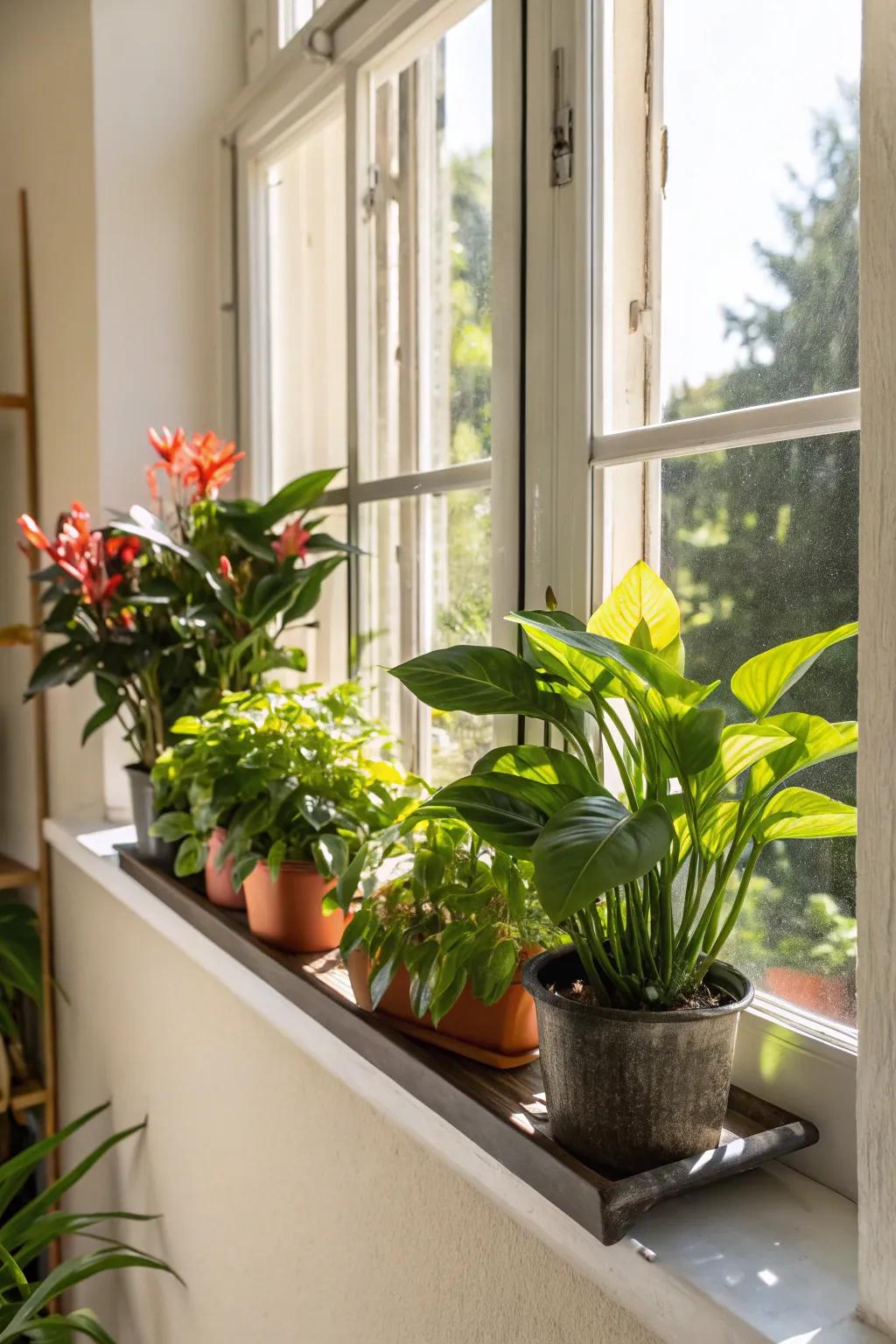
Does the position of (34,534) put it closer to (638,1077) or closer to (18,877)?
(18,877)

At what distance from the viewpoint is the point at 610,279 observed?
0.99m

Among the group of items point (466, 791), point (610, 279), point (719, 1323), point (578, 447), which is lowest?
point (719, 1323)

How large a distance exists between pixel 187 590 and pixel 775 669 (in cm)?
96

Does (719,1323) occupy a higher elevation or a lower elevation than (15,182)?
lower

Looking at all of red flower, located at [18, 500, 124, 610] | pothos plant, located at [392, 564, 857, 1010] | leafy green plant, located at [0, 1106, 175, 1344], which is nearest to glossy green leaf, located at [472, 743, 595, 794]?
pothos plant, located at [392, 564, 857, 1010]

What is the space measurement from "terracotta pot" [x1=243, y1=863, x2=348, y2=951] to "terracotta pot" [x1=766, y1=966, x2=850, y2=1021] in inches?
18.6

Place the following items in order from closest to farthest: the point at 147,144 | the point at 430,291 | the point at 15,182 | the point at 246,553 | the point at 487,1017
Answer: the point at 487,1017
the point at 430,291
the point at 246,553
the point at 147,144
the point at 15,182

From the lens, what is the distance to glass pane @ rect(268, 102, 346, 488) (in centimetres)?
157

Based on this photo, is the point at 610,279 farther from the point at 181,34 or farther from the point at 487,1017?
the point at 181,34

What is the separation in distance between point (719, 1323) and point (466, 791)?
0.35 metres

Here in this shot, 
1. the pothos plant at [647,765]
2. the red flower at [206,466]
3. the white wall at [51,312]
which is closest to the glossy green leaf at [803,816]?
the pothos plant at [647,765]

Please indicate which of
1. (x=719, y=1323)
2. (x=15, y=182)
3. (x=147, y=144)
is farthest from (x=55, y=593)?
(x=719, y=1323)

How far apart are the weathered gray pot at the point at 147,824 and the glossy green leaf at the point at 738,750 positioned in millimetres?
1000

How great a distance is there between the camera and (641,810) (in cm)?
63
